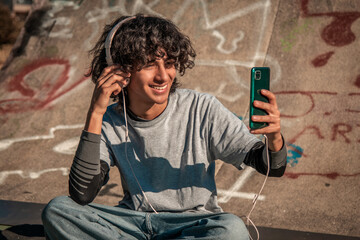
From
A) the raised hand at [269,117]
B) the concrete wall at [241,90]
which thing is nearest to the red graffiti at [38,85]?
the concrete wall at [241,90]

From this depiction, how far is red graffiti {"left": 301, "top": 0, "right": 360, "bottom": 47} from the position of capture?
16.5ft

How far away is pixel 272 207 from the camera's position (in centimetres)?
360

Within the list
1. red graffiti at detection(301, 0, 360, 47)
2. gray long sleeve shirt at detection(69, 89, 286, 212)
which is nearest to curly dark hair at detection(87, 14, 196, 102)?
gray long sleeve shirt at detection(69, 89, 286, 212)

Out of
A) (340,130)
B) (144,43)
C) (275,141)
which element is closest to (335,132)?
(340,130)

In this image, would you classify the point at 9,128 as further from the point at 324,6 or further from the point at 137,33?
the point at 324,6

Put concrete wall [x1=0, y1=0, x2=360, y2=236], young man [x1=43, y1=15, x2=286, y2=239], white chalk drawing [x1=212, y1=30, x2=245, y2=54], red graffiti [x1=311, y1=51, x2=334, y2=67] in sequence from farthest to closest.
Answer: white chalk drawing [x1=212, y1=30, x2=245, y2=54] → red graffiti [x1=311, y1=51, x2=334, y2=67] → concrete wall [x1=0, y1=0, x2=360, y2=236] → young man [x1=43, y1=15, x2=286, y2=239]

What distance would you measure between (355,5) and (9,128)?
15.9ft

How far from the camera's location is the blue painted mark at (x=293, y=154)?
4.13 meters

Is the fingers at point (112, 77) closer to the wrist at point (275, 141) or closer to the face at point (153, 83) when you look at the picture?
the face at point (153, 83)

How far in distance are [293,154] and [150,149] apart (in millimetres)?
2253

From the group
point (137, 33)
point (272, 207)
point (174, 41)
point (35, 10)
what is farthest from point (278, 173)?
point (35, 10)

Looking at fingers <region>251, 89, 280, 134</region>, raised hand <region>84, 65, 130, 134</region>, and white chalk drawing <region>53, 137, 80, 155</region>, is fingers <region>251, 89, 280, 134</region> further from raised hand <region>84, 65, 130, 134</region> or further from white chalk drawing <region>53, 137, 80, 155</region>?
white chalk drawing <region>53, 137, 80, 155</region>

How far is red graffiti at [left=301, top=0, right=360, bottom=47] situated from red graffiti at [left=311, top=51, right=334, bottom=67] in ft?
0.58

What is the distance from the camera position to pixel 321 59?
495cm
